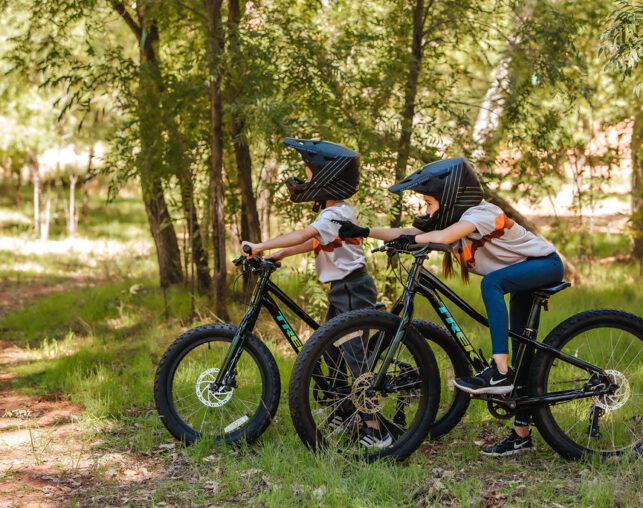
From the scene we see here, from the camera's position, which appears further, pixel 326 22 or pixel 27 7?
pixel 326 22

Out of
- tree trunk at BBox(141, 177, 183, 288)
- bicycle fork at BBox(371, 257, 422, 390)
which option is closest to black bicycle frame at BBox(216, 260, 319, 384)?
bicycle fork at BBox(371, 257, 422, 390)

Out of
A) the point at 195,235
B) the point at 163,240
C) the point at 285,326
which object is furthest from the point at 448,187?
the point at 163,240

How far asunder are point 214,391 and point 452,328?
4.80 feet

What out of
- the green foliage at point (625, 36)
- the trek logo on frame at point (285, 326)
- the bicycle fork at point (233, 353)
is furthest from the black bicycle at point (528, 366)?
the green foliage at point (625, 36)

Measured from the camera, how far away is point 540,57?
733cm

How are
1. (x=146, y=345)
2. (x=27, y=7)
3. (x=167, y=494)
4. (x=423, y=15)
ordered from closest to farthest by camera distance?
1. (x=167, y=494)
2. (x=146, y=345)
3. (x=423, y=15)
4. (x=27, y=7)

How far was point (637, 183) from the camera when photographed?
36.1 ft

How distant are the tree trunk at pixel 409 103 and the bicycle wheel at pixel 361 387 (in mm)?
2897

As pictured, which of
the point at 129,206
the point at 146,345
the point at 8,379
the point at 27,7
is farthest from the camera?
the point at 129,206

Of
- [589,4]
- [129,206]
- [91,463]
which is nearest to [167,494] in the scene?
[91,463]

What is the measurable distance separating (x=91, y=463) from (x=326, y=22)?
7525mm

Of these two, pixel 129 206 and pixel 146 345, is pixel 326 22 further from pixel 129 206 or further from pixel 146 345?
pixel 129 206

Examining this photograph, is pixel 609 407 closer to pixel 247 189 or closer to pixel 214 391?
pixel 214 391

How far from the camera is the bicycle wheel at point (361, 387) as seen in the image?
3836 mm
